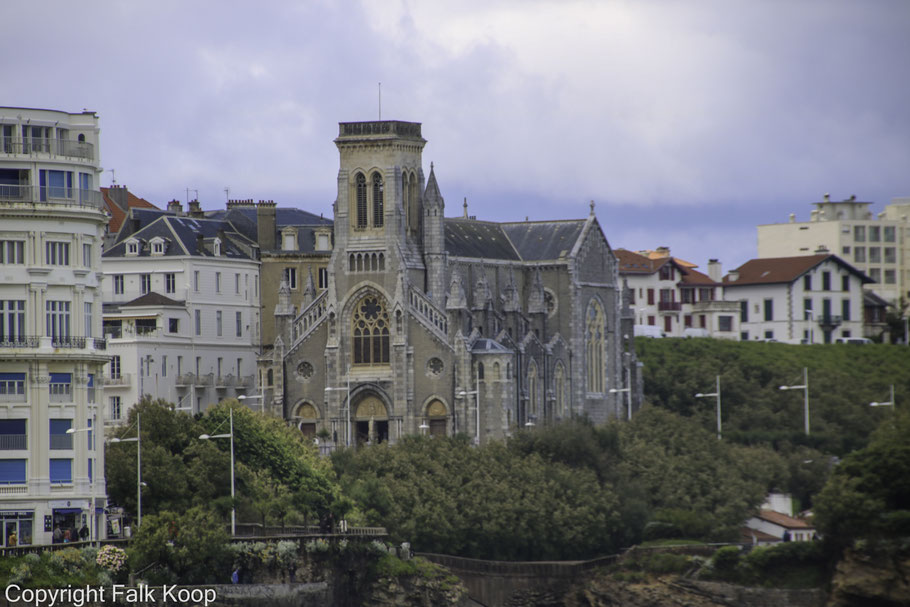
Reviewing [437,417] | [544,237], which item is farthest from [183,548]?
[544,237]

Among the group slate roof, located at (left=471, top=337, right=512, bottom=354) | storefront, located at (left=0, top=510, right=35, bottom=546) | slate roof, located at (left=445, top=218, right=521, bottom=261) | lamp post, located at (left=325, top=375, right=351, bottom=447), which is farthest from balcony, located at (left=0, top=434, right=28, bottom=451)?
slate roof, located at (left=445, top=218, right=521, bottom=261)

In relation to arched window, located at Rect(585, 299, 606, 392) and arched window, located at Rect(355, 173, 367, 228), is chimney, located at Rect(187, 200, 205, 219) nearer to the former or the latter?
arched window, located at Rect(355, 173, 367, 228)

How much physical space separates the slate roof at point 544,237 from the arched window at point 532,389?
1113cm

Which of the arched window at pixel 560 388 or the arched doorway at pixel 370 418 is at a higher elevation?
the arched window at pixel 560 388

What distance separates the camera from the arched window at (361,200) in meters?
145

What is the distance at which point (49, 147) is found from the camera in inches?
3851

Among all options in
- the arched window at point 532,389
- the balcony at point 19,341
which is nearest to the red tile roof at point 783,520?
the arched window at point 532,389

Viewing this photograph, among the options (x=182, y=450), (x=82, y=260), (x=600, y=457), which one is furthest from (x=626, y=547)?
(x=82, y=260)

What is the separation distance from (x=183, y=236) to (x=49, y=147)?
4650 centimetres

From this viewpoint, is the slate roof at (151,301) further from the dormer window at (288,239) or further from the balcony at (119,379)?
the dormer window at (288,239)

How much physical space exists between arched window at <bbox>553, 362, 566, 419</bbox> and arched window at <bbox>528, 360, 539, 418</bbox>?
321 cm

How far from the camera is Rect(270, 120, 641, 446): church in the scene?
462 ft

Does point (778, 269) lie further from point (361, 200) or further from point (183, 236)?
point (183, 236)

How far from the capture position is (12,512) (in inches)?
3706
